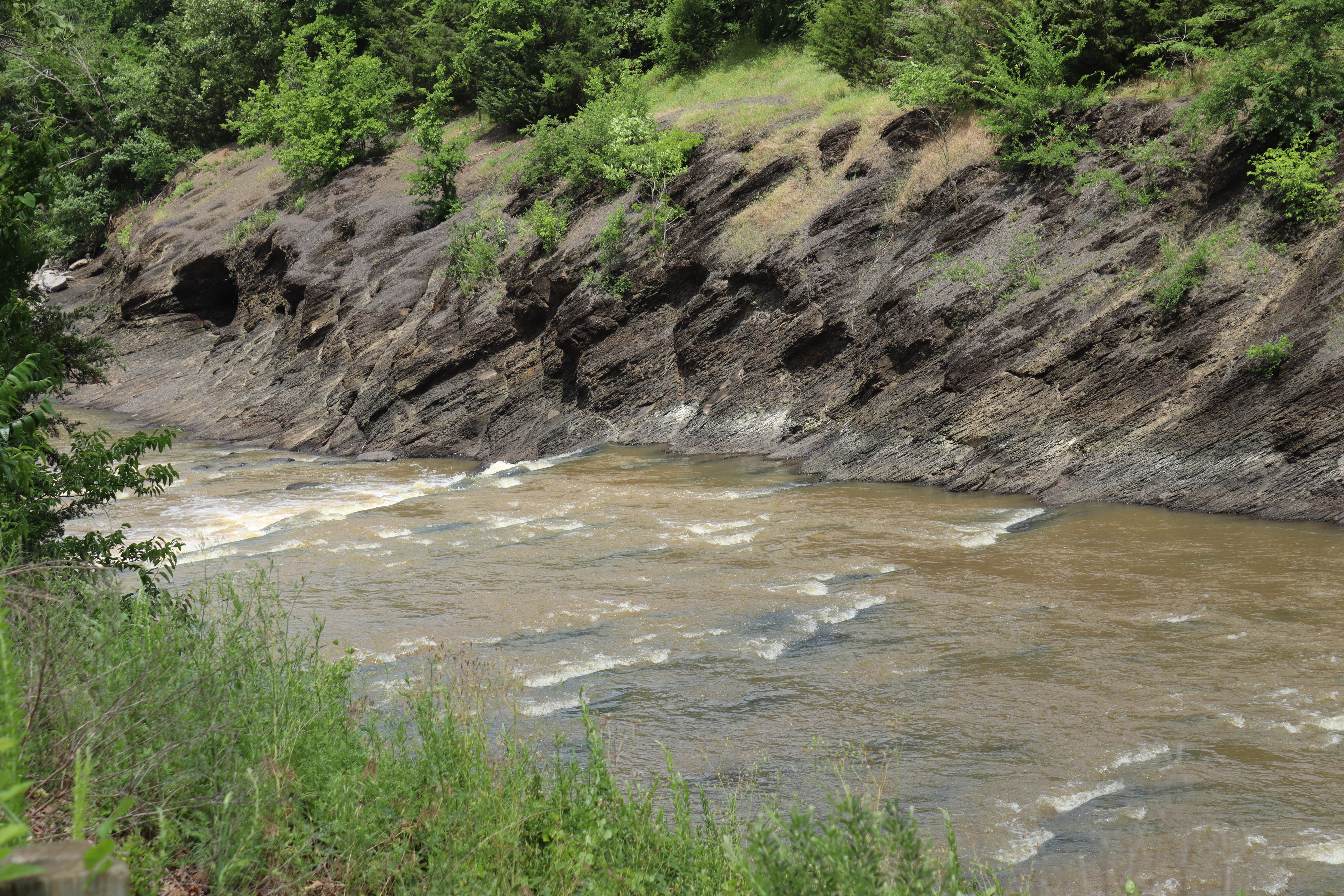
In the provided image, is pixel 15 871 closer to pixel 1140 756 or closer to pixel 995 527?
pixel 1140 756

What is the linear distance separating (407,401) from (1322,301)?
20.2m

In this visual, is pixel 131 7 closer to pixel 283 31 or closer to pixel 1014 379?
pixel 283 31

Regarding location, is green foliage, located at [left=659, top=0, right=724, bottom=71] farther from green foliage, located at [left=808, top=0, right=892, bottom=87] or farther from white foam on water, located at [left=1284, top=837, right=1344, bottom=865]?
white foam on water, located at [left=1284, top=837, right=1344, bottom=865]

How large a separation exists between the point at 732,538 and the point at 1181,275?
789 centimetres

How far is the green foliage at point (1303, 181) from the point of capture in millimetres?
13656

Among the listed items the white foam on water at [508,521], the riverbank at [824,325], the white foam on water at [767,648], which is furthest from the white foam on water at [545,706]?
the riverbank at [824,325]

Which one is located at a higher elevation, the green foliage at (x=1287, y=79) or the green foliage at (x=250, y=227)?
the green foliage at (x=250, y=227)

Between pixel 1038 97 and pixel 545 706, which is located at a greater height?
pixel 1038 97

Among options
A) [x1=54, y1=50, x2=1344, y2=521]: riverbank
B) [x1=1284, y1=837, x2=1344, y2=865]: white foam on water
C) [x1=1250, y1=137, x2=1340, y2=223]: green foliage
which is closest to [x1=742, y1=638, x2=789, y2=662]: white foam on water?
[x1=1284, y1=837, x2=1344, y2=865]: white foam on water

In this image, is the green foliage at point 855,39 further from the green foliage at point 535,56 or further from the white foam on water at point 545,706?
the white foam on water at point 545,706

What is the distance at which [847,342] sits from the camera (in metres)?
19.7

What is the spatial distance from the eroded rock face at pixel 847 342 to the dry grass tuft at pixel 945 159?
37 centimetres

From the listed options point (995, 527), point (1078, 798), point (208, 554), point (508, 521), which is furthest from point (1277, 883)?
point (208, 554)

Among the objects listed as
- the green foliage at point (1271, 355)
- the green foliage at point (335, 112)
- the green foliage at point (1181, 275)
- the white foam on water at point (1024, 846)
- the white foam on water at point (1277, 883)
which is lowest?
the white foam on water at point (1277, 883)
